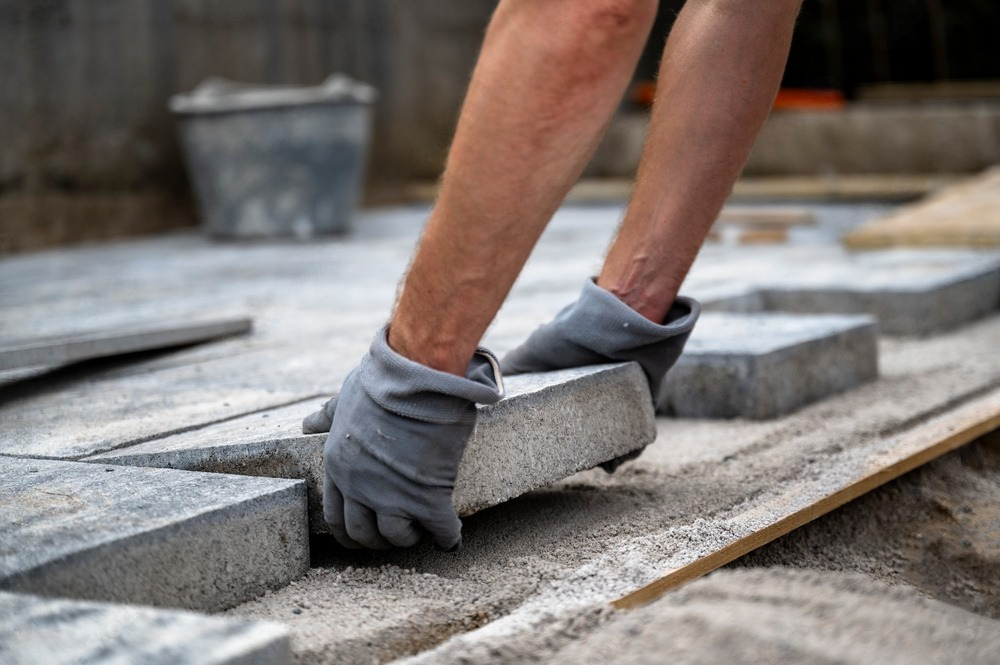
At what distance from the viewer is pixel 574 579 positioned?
1277mm

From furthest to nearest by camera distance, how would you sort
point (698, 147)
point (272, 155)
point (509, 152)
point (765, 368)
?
point (272, 155) → point (765, 368) → point (698, 147) → point (509, 152)

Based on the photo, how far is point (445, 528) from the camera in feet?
4.34

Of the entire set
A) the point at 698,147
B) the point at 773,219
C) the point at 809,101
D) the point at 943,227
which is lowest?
the point at 773,219

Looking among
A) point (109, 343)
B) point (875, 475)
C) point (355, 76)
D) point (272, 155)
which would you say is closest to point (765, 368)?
point (875, 475)

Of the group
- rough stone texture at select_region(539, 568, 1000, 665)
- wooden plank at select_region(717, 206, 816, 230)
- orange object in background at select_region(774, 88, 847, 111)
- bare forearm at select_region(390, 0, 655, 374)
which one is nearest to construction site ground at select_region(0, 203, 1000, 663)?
rough stone texture at select_region(539, 568, 1000, 665)

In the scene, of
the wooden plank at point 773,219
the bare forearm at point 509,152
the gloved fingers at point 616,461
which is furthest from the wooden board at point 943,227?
the bare forearm at point 509,152

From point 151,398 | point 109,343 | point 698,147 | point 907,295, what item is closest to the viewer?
point 698,147

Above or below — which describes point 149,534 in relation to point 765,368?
above

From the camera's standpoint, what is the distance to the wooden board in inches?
145

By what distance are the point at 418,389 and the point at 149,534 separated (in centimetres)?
30

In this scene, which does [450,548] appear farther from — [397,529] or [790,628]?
[790,628]

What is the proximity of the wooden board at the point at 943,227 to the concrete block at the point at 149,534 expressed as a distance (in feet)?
9.45

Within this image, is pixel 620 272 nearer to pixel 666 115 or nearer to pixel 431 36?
pixel 666 115

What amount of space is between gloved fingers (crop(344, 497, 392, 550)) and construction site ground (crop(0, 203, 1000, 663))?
0.16ft
